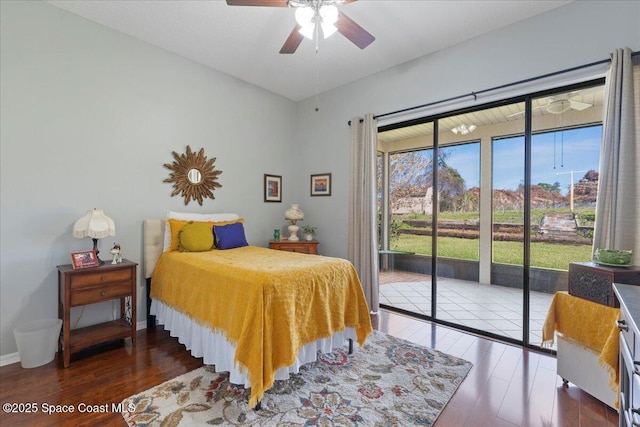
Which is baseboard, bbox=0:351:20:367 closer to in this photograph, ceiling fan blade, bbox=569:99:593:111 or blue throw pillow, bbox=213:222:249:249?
blue throw pillow, bbox=213:222:249:249

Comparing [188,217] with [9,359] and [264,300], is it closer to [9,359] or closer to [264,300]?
[9,359]

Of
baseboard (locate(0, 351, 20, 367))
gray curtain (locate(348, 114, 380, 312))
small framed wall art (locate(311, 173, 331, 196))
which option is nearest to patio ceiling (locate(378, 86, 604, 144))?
gray curtain (locate(348, 114, 380, 312))

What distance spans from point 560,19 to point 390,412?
137 inches

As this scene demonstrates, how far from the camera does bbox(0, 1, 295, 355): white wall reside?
2.37m

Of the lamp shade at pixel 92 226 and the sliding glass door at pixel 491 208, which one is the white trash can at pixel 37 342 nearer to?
the lamp shade at pixel 92 226

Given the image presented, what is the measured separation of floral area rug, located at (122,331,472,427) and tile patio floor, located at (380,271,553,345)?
3.04 feet

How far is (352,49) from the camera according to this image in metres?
3.19

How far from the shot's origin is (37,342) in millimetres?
2264

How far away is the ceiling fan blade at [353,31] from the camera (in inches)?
81.3

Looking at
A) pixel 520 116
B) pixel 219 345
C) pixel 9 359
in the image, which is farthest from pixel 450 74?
pixel 9 359

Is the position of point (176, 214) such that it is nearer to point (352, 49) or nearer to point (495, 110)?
point (352, 49)

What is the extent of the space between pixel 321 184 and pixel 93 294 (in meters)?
3.00

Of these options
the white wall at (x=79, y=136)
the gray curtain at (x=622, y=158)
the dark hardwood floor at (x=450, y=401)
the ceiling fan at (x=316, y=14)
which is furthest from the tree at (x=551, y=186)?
the white wall at (x=79, y=136)

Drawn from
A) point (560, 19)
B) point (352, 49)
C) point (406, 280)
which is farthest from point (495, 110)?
point (406, 280)
